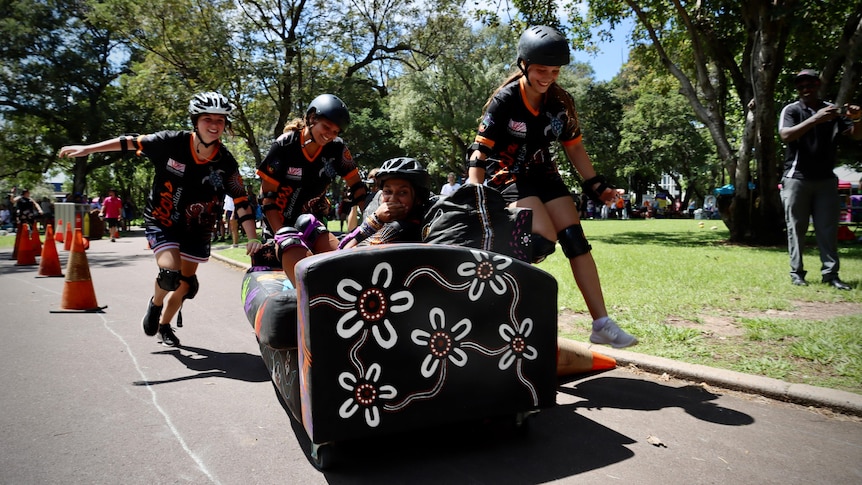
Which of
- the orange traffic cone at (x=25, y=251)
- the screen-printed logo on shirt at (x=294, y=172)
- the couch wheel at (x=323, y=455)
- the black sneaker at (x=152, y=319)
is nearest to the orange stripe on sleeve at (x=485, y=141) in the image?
the screen-printed logo on shirt at (x=294, y=172)

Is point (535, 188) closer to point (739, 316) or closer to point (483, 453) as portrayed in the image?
point (483, 453)

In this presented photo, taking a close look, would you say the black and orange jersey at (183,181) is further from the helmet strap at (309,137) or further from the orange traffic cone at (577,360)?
the orange traffic cone at (577,360)

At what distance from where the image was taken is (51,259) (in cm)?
1062

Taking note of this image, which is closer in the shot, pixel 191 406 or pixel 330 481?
pixel 330 481

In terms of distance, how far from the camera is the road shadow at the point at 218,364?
433 centimetres

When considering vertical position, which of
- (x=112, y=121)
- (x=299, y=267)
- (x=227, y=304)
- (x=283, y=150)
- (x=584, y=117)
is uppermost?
(x=584, y=117)

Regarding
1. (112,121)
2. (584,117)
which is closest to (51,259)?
(112,121)

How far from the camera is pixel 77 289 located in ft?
22.8

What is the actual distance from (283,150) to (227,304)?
3.52 meters

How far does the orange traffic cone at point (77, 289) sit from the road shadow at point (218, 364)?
2583 mm

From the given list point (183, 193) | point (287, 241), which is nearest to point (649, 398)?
point (287, 241)

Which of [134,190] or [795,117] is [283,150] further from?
[134,190]

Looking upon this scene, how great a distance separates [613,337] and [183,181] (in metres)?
3.78

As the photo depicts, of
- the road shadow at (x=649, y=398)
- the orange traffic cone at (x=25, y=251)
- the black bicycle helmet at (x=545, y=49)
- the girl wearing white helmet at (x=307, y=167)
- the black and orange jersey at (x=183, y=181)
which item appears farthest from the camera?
the orange traffic cone at (x=25, y=251)
